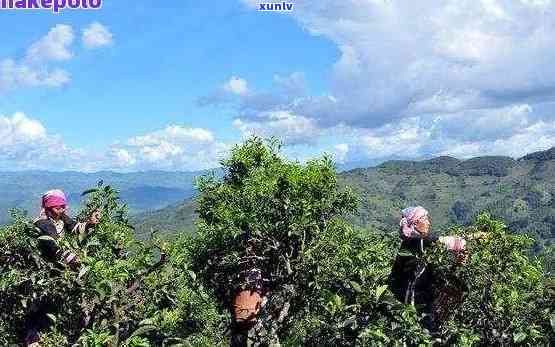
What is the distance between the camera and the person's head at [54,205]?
13.5 meters

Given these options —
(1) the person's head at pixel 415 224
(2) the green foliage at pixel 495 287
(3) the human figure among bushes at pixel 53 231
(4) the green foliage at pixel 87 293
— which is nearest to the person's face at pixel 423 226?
(1) the person's head at pixel 415 224

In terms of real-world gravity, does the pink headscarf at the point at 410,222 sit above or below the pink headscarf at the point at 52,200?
below

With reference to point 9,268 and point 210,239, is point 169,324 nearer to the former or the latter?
point 9,268

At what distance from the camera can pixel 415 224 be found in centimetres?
1307

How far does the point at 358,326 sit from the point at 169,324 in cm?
419

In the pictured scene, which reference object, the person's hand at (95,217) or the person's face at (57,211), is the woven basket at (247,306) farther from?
the person's face at (57,211)

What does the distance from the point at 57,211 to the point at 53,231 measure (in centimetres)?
144

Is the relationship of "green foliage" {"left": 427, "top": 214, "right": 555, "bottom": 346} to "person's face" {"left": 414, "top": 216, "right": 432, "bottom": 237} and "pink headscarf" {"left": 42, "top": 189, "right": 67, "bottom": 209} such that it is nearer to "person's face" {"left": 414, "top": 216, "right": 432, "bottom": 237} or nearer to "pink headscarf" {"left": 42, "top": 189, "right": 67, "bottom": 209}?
"person's face" {"left": 414, "top": 216, "right": 432, "bottom": 237}

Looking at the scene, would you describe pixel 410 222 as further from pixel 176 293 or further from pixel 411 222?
pixel 176 293

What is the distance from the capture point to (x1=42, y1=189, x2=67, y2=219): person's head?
13539 millimetres

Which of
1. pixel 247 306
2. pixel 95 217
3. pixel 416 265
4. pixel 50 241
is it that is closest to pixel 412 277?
pixel 416 265

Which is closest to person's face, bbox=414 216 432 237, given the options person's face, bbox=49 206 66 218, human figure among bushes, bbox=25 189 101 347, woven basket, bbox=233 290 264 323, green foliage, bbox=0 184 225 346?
green foliage, bbox=0 184 225 346

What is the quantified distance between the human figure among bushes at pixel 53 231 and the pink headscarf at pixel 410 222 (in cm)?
Result: 708

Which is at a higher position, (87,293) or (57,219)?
(57,219)
